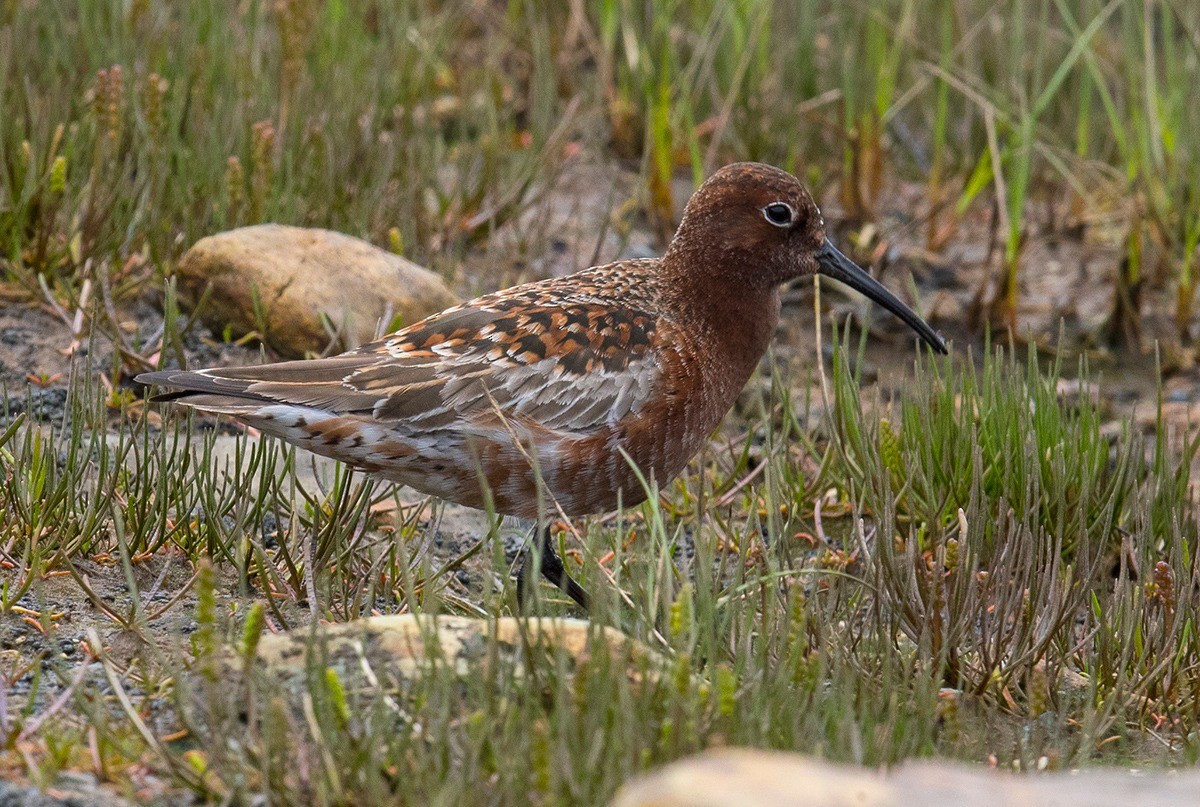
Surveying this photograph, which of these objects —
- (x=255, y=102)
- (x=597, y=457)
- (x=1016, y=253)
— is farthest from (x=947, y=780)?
(x=255, y=102)

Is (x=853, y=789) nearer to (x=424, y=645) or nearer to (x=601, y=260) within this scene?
(x=424, y=645)

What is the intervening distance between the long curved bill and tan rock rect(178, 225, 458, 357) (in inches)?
65.0

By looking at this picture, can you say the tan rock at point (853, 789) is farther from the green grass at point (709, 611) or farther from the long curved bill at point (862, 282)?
the long curved bill at point (862, 282)

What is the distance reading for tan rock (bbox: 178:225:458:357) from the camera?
6.07m

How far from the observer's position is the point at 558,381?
Answer: 189 inches

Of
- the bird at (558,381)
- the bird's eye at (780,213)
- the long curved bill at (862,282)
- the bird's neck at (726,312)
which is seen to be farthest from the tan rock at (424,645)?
the long curved bill at (862,282)

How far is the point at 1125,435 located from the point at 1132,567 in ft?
1.53

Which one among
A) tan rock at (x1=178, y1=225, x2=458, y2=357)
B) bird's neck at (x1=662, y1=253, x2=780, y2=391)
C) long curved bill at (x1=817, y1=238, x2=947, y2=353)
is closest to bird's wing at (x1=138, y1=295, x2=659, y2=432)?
bird's neck at (x1=662, y1=253, x2=780, y2=391)

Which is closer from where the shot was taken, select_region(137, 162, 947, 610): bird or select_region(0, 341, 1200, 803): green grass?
select_region(0, 341, 1200, 803): green grass

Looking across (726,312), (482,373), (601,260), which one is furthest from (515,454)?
(601,260)

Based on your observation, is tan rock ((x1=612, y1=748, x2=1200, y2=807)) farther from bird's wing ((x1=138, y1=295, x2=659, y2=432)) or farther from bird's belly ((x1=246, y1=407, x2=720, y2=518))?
bird's wing ((x1=138, y1=295, x2=659, y2=432))

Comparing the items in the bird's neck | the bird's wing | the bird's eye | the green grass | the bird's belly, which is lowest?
the green grass

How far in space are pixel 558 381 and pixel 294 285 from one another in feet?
5.65

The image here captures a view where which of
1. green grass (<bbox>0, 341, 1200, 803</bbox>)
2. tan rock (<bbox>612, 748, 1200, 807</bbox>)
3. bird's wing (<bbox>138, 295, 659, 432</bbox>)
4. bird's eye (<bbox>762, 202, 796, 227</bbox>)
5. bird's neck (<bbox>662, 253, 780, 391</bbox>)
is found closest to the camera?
tan rock (<bbox>612, 748, 1200, 807</bbox>)
